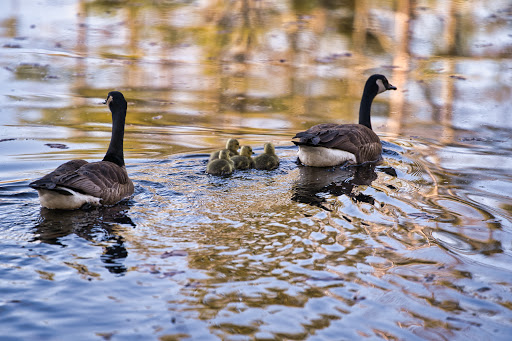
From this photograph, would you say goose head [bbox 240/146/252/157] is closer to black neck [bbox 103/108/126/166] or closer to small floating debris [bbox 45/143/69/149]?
black neck [bbox 103/108/126/166]

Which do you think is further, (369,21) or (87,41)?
(369,21)

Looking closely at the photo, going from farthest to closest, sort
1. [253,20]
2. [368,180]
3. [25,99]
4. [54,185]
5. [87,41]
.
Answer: [253,20] < [87,41] < [25,99] < [368,180] < [54,185]

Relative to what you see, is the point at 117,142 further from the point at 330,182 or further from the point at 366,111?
the point at 366,111

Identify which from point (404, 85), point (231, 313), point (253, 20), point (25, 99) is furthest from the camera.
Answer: point (253, 20)

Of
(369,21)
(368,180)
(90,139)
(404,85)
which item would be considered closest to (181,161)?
(90,139)

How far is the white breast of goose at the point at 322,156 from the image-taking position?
37.9 feet

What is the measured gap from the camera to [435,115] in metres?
15.6

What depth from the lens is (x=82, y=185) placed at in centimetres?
838

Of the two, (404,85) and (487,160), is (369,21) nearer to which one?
(404,85)

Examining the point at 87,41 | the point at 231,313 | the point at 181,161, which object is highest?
the point at 87,41

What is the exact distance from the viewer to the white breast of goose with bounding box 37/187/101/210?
27.1ft

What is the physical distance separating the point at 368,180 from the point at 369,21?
1512cm

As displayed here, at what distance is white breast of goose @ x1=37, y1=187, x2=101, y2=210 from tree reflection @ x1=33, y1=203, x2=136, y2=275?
0.09 meters

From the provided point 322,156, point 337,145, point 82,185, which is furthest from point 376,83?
point 82,185
